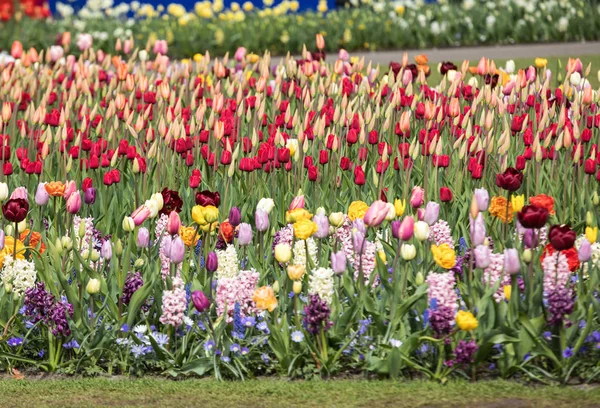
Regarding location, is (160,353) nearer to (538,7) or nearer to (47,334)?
(47,334)

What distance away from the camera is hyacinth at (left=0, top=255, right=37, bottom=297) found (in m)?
5.06

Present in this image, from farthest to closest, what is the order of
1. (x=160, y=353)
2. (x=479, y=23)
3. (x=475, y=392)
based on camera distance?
(x=479, y=23) < (x=160, y=353) < (x=475, y=392)

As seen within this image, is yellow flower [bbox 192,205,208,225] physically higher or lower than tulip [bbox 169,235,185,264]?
higher

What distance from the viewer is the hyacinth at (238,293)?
4.80 meters

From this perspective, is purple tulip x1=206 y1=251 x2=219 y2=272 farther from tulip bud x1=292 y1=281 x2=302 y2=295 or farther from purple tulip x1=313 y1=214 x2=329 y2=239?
purple tulip x1=313 y1=214 x2=329 y2=239

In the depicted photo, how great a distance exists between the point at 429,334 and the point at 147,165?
285 centimetres

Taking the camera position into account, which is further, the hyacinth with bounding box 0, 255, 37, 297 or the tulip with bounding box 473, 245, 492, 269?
the hyacinth with bounding box 0, 255, 37, 297

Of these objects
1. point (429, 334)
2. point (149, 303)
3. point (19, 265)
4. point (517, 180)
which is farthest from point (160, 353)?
point (517, 180)

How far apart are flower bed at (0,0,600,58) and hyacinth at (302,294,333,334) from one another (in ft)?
37.4

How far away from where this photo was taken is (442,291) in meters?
4.54

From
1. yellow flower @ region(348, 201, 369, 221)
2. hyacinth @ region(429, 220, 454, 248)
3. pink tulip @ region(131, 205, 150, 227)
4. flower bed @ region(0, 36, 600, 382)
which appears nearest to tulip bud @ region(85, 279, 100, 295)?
flower bed @ region(0, 36, 600, 382)

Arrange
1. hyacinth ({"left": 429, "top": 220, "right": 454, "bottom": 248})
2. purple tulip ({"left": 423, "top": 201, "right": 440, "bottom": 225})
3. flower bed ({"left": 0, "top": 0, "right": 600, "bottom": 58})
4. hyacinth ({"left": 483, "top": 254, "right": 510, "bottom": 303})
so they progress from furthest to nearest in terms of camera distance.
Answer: flower bed ({"left": 0, "top": 0, "right": 600, "bottom": 58}) → hyacinth ({"left": 429, "top": 220, "right": 454, "bottom": 248}) → purple tulip ({"left": 423, "top": 201, "right": 440, "bottom": 225}) → hyacinth ({"left": 483, "top": 254, "right": 510, "bottom": 303})

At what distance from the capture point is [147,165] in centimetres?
689

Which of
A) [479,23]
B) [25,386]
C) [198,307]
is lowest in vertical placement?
[25,386]
